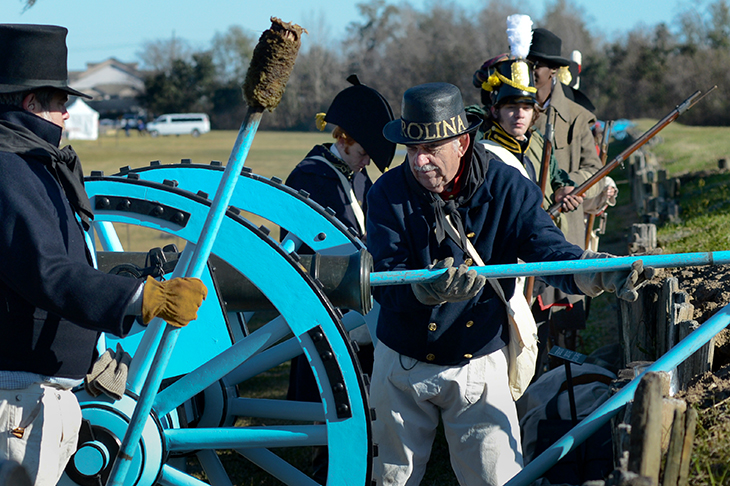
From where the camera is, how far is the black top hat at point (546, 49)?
4875 mm

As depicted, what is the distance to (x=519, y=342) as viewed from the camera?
109 inches

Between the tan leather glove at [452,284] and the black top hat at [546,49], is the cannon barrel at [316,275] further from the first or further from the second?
the black top hat at [546,49]

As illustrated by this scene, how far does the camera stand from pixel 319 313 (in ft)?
8.83

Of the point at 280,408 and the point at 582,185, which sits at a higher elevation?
the point at 582,185

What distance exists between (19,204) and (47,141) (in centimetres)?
26

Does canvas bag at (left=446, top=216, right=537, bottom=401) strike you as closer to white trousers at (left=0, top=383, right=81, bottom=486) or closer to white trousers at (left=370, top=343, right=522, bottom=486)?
white trousers at (left=370, top=343, right=522, bottom=486)

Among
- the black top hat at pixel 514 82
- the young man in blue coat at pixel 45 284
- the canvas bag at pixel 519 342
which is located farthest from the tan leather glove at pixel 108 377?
the black top hat at pixel 514 82

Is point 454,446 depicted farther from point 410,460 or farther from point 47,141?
point 47,141

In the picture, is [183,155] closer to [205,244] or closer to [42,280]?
[205,244]

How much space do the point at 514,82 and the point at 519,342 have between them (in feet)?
5.40

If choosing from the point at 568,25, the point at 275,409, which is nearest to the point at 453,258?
the point at 275,409

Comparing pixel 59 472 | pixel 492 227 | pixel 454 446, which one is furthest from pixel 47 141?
pixel 454 446

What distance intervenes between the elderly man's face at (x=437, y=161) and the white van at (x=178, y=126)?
49689 millimetres

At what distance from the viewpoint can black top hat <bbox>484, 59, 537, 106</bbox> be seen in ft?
12.8
